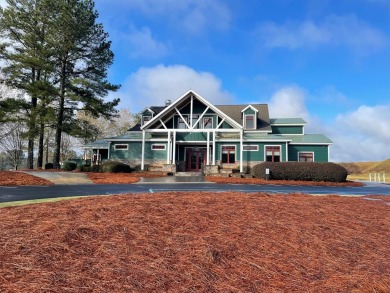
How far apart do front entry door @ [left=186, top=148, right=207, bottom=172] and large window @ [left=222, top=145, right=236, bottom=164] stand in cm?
237

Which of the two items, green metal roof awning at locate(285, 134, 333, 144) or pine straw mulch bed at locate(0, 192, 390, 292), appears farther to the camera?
green metal roof awning at locate(285, 134, 333, 144)

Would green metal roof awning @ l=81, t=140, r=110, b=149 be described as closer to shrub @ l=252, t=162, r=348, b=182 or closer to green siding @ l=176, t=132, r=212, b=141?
green siding @ l=176, t=132, r=212, b=141

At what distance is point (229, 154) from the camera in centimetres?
3062

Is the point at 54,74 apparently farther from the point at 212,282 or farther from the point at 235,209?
the point at 212,282

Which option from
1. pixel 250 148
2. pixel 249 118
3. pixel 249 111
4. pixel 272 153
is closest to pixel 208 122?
pixel 249 118

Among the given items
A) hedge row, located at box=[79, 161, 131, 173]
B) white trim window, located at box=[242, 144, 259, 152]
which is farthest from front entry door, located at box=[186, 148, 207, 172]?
hedge row, located at box=[79, 161, 131, 173]

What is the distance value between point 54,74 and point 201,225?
33.5 meters

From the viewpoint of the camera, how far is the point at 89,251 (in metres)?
3.73

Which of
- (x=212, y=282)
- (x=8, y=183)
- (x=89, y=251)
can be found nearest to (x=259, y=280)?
(x=212, y=282)

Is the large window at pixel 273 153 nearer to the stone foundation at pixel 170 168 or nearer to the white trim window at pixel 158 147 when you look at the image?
the stone foundation at pixel 170 168

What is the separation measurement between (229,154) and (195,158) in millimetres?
3987

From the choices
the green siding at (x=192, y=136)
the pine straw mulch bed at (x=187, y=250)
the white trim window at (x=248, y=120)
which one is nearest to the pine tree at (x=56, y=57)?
the green siding at (x=192, y=136)

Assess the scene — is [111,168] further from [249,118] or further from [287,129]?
[287,129]

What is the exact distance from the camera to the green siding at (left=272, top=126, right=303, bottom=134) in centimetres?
3304
